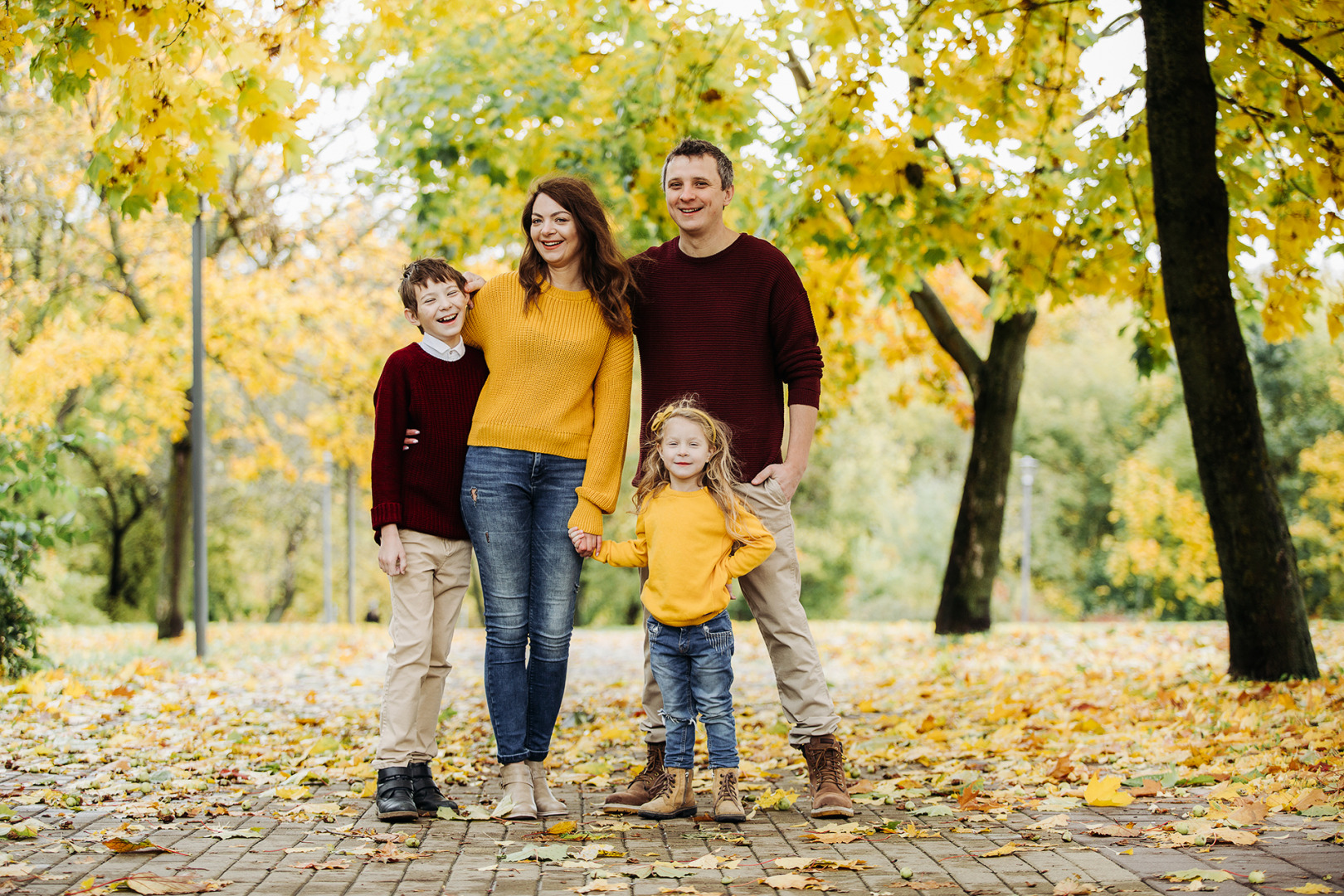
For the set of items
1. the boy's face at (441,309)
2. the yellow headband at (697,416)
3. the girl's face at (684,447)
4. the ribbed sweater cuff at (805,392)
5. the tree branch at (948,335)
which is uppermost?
the tree branch at (948,335)

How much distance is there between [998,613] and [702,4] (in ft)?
96.6

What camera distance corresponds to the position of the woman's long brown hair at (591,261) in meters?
4.16

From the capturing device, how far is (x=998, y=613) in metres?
35.2

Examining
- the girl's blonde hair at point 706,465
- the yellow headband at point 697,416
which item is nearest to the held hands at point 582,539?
the girl's blonde hair at point 706,465

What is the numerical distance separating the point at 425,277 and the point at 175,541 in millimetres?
11429

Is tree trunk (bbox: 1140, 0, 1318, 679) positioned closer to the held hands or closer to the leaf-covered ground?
the leaf-covered ground

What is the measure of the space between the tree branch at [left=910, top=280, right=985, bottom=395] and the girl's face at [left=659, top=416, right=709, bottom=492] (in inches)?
327

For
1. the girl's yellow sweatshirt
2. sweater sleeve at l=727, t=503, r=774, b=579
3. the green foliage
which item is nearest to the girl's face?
the girl's yellow sweatshirt

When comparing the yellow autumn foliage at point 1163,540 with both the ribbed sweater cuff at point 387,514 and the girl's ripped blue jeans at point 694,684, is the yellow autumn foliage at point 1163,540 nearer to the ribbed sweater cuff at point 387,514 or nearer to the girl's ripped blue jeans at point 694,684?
the girl's ripped blue jeans at point 694,684

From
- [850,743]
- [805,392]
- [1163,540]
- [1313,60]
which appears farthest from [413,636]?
[1163,540]

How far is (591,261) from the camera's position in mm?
4215

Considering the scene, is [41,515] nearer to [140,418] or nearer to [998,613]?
[140,418]

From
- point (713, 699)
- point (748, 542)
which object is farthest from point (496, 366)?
point (713, 699)

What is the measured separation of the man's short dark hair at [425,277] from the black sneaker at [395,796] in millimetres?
1702
